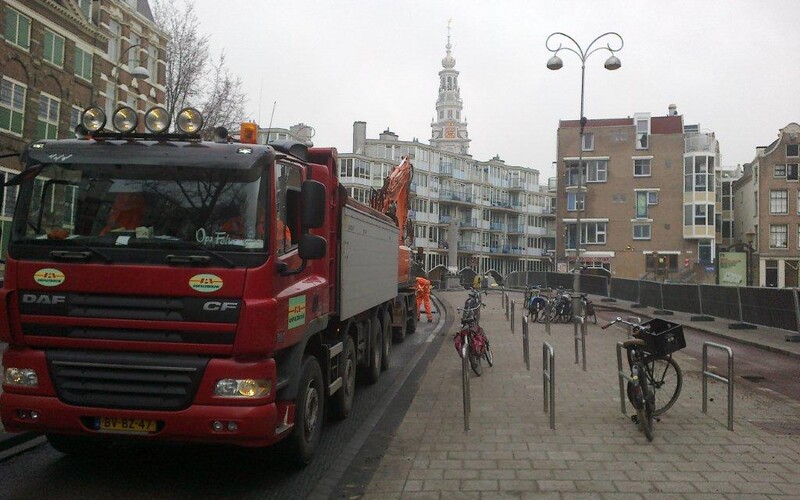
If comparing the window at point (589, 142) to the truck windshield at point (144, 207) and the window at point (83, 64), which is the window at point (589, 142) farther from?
the truck windshield at point (144, 207)

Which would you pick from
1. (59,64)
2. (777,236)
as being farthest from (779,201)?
(59,64)

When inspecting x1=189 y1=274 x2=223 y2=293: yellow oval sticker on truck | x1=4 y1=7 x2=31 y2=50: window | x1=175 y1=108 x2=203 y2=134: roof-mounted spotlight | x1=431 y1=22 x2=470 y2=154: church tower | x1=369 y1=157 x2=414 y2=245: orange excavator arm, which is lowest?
x1=189 y1=274 x2=223 y2=293: yellow oval sticker on truck

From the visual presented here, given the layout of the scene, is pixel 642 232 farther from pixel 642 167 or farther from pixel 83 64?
pixel 83 64

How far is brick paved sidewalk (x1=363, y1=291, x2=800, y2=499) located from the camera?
16.7 feet

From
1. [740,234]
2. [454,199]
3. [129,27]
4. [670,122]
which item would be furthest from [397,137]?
[129,27]

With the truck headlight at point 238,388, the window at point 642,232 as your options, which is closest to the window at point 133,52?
the truck headlight at point 238,388

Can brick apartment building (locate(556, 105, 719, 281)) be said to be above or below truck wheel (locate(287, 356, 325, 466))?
above

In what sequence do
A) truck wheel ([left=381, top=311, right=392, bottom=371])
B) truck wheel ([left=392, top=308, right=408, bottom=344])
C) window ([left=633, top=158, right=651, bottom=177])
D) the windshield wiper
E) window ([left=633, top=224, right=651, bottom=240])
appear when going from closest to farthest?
the windshield wiper → truck wheel ([left=381, top=311, right=392, bottom=371]) → truck wheel ([left=392, top=308, right=408, bottom=344]) → window ([left=633, top=224, right=651, bottom=240]) → window ([left=633, top=158, right=651, bottom=177])

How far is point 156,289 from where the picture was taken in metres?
4.80

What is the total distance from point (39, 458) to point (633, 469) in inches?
207

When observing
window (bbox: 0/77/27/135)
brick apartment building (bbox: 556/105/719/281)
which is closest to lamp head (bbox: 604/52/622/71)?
window (bbox: 0/77/27/135)

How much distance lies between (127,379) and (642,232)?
57229 millimetres

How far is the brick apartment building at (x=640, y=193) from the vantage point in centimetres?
5662

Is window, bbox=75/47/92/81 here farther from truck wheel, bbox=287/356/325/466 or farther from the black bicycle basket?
the black bicycle basket
